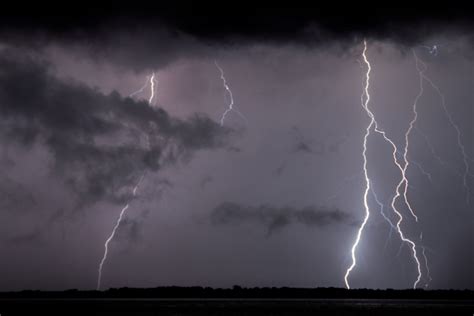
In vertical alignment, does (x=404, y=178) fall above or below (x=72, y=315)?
above

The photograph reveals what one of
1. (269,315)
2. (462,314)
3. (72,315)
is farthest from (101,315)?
(462,314)

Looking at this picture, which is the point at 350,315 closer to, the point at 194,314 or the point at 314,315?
the point at 314,315

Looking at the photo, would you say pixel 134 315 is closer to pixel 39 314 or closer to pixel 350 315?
pixel 39 314

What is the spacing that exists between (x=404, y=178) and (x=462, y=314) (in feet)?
36.0

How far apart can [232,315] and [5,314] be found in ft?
54.4

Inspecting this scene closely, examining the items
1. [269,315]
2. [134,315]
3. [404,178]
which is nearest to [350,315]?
[269,315]

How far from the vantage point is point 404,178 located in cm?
5381

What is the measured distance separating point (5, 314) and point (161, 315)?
37.0 ft

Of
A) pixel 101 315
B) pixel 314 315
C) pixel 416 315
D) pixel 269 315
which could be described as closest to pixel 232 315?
pixel 269 315

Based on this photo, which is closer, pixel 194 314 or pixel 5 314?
pixel 5 314

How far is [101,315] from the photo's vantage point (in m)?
54.5

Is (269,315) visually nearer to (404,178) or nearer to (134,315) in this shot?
(134,315)

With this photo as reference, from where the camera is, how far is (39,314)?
55281 mm

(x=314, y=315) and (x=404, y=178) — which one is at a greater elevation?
(x=404, y=178)
